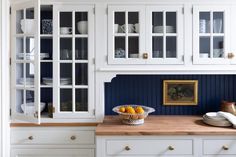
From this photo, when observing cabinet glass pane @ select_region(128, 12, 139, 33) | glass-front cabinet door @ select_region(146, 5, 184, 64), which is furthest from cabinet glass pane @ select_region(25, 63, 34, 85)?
glass-front cabinet door @ select_region(146, 5, 184, 64)

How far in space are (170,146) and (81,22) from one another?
4.49 ft

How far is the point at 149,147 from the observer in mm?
2080

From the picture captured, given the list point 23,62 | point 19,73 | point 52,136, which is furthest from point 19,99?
point 52,136

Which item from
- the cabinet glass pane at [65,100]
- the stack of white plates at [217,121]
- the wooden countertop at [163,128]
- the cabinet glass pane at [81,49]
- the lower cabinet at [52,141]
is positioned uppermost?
the cabinet glass pane at [81,49]

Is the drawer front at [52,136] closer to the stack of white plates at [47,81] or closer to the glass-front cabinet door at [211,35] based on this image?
the stack of white plates at [47,81]

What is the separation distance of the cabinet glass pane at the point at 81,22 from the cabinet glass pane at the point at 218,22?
1216mm

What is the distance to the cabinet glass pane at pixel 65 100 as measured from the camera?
7.86ft

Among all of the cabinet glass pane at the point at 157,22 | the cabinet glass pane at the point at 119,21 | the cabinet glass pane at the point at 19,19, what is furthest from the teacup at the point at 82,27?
the cabinet glass pane at the point at 157,22

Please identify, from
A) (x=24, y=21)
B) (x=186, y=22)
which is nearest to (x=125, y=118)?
(x=186, y=22)

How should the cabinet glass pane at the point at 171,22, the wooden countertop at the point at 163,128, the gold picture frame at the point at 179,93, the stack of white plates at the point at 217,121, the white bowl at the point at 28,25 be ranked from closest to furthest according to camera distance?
1. the wooden countertop at the point at 163,128
2. the stack of white plates at the point at 217,121
3. the white bowl at the point at 28,25
4. the cabinet glass pane at the point at 171,22
5. the gold picture frame at the point at 179,93

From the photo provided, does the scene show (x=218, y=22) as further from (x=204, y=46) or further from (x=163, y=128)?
(x=163, y=128)

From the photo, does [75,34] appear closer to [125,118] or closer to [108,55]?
[108,55]

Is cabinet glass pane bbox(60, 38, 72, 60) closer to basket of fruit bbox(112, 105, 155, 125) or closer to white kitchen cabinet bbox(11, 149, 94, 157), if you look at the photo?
basket of fruit bbox(112, 105, 155, 125)

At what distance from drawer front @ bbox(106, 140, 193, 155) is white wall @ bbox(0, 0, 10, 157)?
0.95 meters
